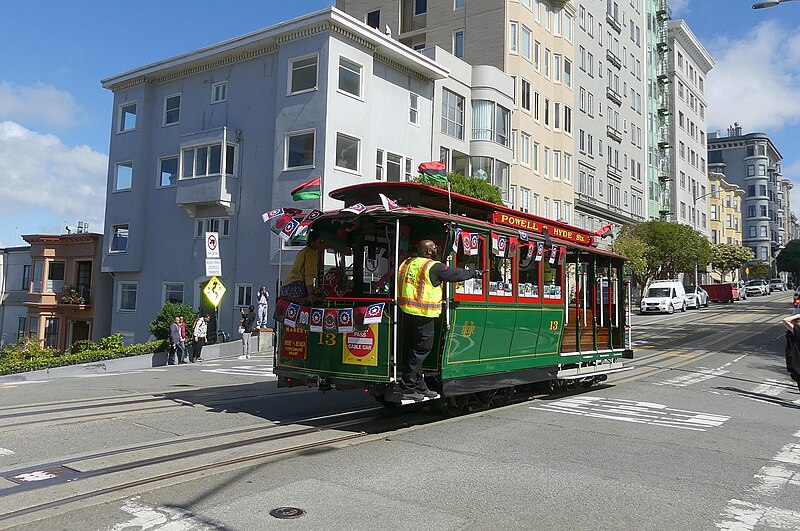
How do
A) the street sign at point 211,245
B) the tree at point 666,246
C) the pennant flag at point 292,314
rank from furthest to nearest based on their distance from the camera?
the tree at point 666,246 < the street sign at point 211,245 < the pennant flag at point 292,314

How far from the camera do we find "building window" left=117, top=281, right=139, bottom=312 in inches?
1312

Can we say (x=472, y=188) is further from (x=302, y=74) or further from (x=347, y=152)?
(x=302, y=74)

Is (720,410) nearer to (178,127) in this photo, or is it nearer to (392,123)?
(392,123)

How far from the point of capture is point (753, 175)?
10562cm

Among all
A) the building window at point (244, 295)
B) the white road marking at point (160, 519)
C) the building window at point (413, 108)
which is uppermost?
the building window at point (413, 108)

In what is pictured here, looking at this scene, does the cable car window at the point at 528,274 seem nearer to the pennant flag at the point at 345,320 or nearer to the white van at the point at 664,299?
the pennant flag at the point at 345,320

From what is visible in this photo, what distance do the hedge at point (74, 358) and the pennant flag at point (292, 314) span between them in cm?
1431

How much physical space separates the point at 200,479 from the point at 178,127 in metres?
28.9

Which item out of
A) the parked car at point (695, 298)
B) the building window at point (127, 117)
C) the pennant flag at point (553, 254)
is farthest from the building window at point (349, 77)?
the parked car at point (695, 298)

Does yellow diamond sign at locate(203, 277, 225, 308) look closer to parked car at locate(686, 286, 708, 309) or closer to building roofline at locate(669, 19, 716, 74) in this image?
parked car at locate(686, 286, 708, 309)

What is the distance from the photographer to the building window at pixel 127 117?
34219 mm

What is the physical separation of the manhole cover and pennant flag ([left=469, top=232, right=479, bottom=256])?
4724 mm

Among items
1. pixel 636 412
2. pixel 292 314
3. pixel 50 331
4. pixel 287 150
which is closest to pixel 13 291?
pixel 50 331

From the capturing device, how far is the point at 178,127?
32.2 meters
